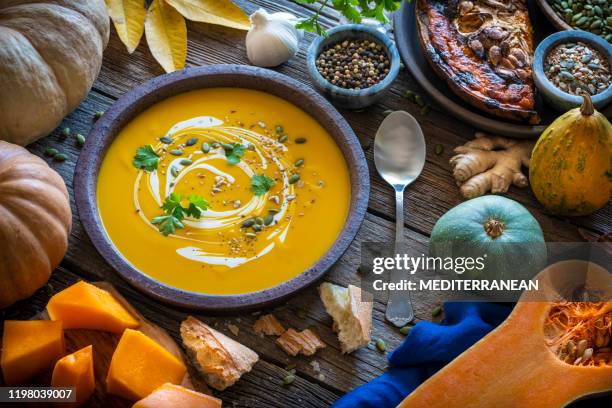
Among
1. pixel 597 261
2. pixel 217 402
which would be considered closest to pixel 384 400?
pixel 217 402

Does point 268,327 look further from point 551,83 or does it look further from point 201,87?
point 551,83

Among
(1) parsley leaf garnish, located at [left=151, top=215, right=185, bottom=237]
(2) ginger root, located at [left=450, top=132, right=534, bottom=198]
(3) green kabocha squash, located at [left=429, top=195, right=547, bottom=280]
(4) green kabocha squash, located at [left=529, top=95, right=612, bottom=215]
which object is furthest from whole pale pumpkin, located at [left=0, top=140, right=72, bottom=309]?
(4) green kabocha squash, located at [left=529, top=95, right=612, bottom=215]

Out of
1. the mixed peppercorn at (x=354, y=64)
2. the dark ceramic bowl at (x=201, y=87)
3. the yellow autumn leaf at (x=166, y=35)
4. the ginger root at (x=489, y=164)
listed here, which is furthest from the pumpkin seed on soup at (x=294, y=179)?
the yellow autumn leaf at (x=166, y=35)

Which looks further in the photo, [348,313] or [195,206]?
[195,206]

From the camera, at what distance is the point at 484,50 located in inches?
100

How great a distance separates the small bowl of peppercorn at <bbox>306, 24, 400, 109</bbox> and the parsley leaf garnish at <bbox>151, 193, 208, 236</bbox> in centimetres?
57

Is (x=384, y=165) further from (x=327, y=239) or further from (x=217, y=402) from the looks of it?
(x=217, y=402)

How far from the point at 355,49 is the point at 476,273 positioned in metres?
0.87

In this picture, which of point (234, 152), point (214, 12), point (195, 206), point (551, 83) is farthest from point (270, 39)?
point (551, 83)

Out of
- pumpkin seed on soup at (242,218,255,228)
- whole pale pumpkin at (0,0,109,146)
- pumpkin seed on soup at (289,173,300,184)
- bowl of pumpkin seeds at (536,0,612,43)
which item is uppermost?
whole pale pumpkin at (0,0,109,146)

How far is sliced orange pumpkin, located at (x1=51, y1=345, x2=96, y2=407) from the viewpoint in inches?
73.1

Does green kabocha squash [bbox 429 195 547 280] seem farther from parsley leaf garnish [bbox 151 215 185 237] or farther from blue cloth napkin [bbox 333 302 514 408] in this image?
parsley leaf garnish [bbox 151 215 185 237]

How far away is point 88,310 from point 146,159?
546 mm

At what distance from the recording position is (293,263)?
219 centimetres
